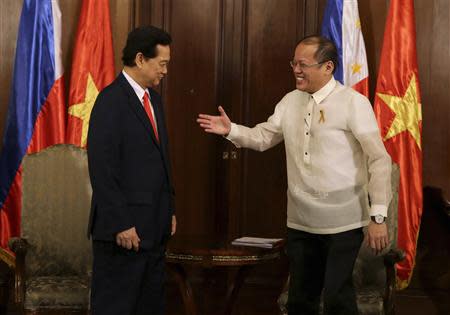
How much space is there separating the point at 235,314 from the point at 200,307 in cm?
27

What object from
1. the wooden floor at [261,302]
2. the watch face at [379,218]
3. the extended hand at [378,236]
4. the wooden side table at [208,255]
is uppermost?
the watch face at [379,218]

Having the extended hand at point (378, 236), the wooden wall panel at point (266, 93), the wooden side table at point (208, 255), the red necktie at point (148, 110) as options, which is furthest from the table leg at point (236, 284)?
the red necktie at point (148, 110)

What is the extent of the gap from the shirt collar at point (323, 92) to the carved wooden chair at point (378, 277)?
0.98 metres

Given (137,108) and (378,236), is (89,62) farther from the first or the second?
(378,236)

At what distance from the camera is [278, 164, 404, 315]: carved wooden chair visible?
379 centimetres

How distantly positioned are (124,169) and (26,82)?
2127mm

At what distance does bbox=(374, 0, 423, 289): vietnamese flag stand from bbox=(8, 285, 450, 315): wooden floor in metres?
0.39

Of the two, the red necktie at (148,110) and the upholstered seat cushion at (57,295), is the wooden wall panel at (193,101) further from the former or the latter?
the red necktie at (148,110)

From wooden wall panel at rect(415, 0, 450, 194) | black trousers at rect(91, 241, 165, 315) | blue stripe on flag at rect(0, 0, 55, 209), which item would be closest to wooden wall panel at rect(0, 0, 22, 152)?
blue stripe on flag at rect(0, 0, 55, 209)

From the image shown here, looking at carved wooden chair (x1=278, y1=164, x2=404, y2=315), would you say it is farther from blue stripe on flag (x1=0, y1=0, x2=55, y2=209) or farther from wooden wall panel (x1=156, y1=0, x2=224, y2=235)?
blue stripe on flag (x1=0, y1=0, x2=55, y2=209)

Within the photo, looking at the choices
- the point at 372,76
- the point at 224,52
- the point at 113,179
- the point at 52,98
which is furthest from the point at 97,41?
the point at 113,179

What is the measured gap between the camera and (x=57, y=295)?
3912 mm

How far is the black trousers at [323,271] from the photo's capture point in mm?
3354

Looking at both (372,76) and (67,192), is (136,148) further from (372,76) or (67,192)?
(372,76)
